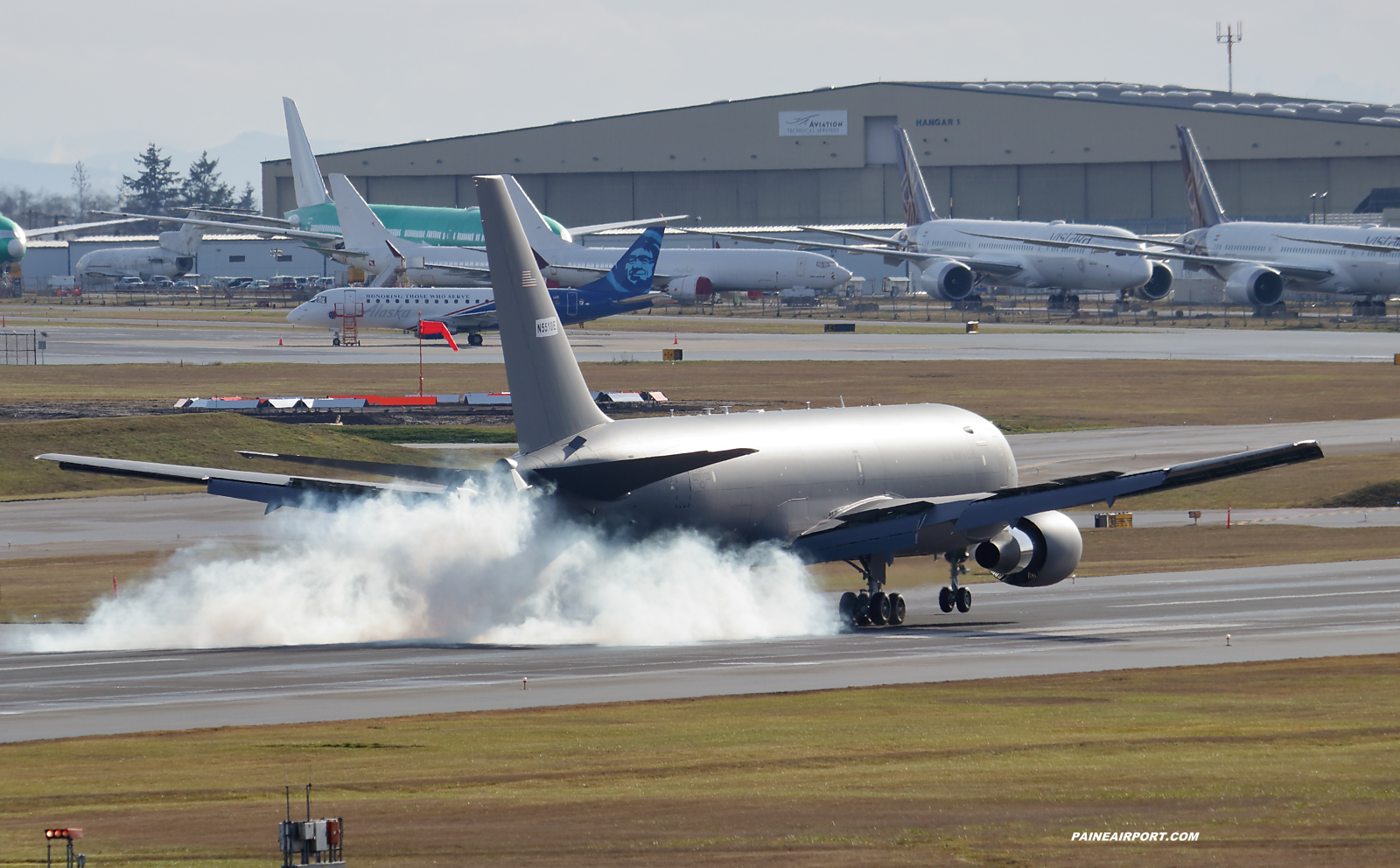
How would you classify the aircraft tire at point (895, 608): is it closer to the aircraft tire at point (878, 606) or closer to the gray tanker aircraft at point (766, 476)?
the gray tanker aircraft at point (766, 476)

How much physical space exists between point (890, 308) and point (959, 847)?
173457 mm

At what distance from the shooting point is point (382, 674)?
1249 inches

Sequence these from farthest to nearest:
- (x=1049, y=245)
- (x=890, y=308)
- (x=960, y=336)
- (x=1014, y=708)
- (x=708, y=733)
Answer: (x=890, y=308) < (x=1049, y=245) < (x=960, y=336) < (x=1014, y=708) < (x=708, y=733)

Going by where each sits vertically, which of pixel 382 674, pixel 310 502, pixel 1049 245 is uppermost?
pixel 1049 245

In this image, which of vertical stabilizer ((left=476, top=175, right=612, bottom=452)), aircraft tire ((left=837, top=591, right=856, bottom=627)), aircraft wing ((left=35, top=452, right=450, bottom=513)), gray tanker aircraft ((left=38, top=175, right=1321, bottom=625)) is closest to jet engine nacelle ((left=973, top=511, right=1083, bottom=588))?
gray tanker aircraft ((left=38, top=175, right=1321, bottom=625))

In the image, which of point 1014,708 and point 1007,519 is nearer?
point 1014,708

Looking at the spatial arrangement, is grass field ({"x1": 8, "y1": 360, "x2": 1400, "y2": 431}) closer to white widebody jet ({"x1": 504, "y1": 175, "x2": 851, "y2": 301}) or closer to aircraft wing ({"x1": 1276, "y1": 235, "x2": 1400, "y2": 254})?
aircraft wing ({"x1": 1276, "y1": 235, "x2": 1400, "y2": 254})

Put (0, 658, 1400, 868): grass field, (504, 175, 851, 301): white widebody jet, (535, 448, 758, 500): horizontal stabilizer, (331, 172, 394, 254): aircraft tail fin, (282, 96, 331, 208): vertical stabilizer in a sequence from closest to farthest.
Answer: (0, 658, 1400, 868): grass field → (535, 448, 758, 500): horizontal stabilizer → (331, 172, 394, 254): aircraft tail fin → (504, 175, 851, 301): white widebody jet → (282, 96, 331, 208): vertical stabilizer

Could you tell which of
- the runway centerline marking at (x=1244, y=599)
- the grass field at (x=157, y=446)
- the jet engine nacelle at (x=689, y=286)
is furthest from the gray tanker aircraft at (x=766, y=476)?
the jet engine nacelle at (x=689, y=286)

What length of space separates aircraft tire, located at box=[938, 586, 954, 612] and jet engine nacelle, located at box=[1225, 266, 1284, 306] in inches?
4585

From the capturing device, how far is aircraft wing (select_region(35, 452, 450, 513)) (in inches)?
1395

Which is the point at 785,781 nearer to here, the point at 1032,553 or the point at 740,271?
the point at 1032,553

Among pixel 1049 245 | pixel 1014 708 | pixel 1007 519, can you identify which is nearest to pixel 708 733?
pixel 1014 708

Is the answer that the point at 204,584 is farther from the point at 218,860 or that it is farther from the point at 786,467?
the point at 218,860
